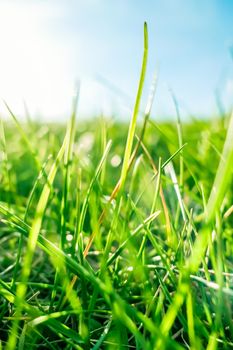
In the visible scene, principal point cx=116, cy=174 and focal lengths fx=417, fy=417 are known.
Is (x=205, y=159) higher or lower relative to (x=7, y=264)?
higher

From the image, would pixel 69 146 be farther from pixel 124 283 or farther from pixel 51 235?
pixel 51 235

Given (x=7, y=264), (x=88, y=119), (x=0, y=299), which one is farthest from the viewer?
(x=88, y=119)

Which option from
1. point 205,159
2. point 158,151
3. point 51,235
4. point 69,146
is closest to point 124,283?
point 69,146

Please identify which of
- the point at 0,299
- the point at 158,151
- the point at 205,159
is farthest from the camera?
the point at 158,151

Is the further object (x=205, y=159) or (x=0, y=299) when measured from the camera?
(x=205, y=159)

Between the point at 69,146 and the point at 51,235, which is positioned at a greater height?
the point at 69,146

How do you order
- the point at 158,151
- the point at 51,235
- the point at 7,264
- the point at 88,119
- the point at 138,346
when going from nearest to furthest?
the point at 138,346 → the point at 7,264 → the point at 51,235 → the point at 158,151 → the point at 88,119

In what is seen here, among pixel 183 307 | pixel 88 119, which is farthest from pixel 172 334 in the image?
pixel 88 119

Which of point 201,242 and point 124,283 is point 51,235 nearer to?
point 124,283

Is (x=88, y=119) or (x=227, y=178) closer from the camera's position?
(x=227, y=178)
